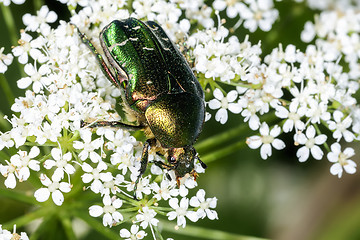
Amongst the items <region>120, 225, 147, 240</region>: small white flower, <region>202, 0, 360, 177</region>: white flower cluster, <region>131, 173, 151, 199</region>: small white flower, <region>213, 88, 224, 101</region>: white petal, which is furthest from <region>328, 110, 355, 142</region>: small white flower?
<region>120, 225, 147, 240</region>: small white flower

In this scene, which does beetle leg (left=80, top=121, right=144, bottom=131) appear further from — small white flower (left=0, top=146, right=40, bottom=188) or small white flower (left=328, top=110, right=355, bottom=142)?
small white flower (left=328, top=110, right=355, bottom=142)

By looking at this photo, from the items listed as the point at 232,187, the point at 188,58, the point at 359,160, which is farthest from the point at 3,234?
the point at 359,160

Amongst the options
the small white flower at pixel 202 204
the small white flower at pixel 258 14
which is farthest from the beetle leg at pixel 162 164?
the small white flower at pixel 258 14

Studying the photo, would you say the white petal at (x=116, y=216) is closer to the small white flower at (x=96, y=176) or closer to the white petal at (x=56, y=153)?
the small white flower at (x=96, y=176)

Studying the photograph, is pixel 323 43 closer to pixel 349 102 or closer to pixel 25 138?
pixel 349 102

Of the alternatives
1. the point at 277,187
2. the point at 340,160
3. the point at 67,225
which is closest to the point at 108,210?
the point at 67,225

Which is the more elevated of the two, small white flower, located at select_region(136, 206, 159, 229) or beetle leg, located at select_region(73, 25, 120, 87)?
beetle leg, located at select_region(73, 25, 120, 87)
